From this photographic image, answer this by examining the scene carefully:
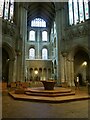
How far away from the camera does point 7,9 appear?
20453mm

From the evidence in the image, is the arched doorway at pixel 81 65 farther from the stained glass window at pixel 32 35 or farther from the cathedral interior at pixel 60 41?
the stained glass window at pixel 32 35

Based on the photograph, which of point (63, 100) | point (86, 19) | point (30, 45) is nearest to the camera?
point (63, 100)

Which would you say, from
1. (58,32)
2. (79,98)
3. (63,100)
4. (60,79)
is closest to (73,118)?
(63,100)

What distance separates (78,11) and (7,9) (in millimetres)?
10221

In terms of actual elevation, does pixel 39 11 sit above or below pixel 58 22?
above

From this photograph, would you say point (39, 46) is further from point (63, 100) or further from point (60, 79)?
point (63, 100)

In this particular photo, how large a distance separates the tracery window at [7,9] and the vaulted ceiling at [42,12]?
11.5 metres

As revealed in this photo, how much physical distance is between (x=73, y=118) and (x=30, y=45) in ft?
114

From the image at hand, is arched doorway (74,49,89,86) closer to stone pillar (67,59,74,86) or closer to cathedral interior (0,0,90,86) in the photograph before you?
cathedral interior (0,0,90,86)

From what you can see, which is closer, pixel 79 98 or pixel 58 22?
pixel 79 98

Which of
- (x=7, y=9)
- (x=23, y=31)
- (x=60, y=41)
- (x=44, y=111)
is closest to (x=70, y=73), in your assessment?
(x=60, y=41)

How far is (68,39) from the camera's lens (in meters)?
21.7

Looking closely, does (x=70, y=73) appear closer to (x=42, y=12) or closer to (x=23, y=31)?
(x=23, y=31)

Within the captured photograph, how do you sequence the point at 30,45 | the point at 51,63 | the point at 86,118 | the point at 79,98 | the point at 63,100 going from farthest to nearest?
1. the point at 30,45
2. the point at 51,63
3. the point at 79,98
4. the point at 63,100
5. the point at 86,118
